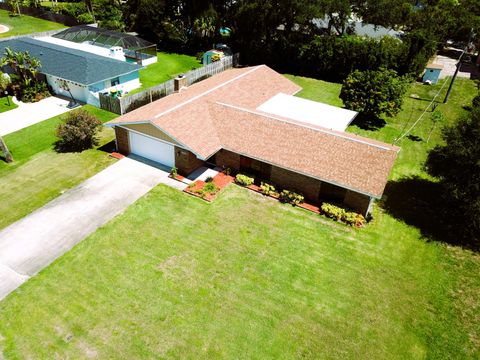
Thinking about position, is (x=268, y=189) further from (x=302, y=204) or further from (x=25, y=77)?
(x=25, y=77)

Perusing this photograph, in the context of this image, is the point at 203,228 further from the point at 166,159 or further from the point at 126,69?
the point at 126,69

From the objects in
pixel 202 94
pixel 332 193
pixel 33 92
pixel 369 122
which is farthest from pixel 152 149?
pixel 369 122

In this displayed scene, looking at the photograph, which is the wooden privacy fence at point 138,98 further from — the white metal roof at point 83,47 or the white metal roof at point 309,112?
the white metal roof at point 309,112

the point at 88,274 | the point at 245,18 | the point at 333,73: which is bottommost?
the point at 88,274

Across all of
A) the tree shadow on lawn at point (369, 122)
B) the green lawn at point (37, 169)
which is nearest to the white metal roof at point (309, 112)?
the tree shadow on lawn at point (369, 122)

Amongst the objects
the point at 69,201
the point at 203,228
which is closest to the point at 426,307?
the point at 203,228

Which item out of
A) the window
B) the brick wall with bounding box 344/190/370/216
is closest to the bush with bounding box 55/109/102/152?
the window
